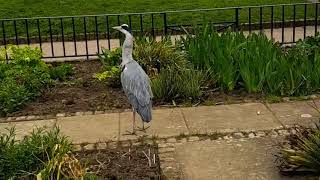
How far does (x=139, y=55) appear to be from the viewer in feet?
28.4

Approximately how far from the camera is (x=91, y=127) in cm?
688

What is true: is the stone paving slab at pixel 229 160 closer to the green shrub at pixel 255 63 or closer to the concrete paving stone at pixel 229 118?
the concrete paving stone at pixel 229 118

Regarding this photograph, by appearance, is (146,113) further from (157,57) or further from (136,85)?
(157,57)

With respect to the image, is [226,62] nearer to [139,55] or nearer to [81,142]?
[139,55]

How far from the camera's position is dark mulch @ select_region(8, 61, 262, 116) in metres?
7.59

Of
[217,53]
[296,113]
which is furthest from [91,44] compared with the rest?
[296,113]

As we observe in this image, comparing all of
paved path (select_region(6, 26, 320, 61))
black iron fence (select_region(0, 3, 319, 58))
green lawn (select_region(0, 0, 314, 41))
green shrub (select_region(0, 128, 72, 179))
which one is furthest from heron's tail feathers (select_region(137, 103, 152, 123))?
green lawn (select_region(0, 0, 314, 41))

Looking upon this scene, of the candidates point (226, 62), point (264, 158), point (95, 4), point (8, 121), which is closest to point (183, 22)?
point (95, 4)

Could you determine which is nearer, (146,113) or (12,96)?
(146,113)

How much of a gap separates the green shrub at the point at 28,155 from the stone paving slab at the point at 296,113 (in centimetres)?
268

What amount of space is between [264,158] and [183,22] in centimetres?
737

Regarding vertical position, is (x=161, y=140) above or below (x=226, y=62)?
below

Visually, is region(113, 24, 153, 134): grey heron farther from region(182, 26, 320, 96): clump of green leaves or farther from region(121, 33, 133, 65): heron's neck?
→ region(182, 26, 320, 96): clump of green leaves

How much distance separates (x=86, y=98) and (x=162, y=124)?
5.18ft
